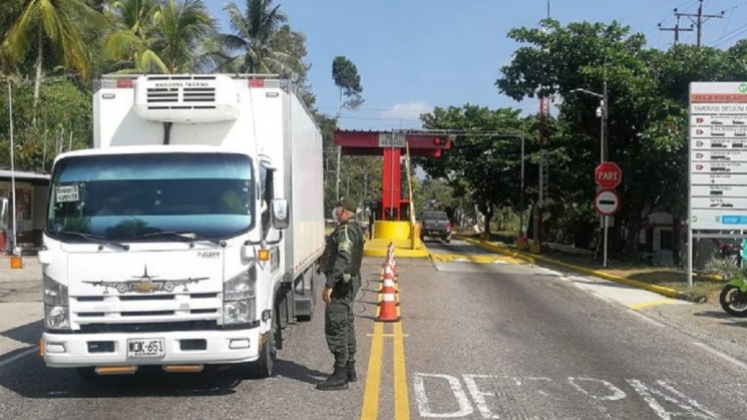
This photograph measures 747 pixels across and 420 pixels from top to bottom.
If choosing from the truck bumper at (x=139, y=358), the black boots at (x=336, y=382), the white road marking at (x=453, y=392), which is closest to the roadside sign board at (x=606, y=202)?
the white road marking at (x=453, y=392)

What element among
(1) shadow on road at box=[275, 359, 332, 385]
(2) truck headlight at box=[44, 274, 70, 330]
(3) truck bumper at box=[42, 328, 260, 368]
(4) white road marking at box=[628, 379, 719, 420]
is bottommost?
(4) white road marking at box=[628, 379, 719, 420]

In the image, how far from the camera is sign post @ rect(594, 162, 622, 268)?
86.2 ft

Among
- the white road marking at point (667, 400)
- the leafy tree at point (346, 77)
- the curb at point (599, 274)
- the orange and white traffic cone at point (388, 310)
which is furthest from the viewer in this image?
the leafy tree at point (346, 77)

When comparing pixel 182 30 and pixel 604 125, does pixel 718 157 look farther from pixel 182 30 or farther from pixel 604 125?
pixel 182 30

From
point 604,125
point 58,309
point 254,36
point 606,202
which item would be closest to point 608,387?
point 58,309

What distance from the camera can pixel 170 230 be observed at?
7.68 meters

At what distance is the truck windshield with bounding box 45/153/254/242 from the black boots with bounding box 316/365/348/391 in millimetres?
1705

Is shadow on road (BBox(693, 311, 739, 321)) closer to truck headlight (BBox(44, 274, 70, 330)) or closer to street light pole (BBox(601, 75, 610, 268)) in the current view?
street light pole (BBox(601, 75, 610, 268))

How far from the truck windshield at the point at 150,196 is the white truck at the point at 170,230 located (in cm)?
1

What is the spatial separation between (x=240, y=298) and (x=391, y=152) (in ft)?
93.9

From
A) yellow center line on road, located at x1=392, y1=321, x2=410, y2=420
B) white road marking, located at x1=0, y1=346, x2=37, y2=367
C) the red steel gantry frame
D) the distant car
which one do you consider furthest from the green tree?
white road marking, located at x1=0, y1=346, x2=37, y2=367

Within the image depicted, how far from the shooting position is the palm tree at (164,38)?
33.9 metres

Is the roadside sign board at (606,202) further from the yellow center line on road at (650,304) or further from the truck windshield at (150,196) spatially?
the truck windshield at (150,196)

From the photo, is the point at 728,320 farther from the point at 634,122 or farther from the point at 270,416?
the point at 634,122
